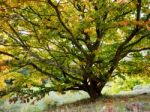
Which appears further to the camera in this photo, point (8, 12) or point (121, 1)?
point (8, 12)

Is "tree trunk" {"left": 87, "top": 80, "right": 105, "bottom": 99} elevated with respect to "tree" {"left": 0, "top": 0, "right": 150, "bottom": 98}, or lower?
lower

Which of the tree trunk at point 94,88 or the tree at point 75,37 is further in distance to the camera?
the tree trunk at point 94,88

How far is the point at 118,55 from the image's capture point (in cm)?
902

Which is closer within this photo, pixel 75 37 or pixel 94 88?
pixel 75 37

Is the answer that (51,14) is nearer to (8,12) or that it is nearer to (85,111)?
(8,12)

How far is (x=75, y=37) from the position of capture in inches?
350

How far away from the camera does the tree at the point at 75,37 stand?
27.2 ft

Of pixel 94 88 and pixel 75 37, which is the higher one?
pixel 75 37

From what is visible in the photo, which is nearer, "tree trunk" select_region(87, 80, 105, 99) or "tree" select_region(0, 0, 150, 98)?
"tree" select_region(0, 0, 150, 98)

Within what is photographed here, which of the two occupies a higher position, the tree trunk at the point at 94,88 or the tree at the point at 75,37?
the tree at the point at 75,37

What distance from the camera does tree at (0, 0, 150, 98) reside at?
829cm

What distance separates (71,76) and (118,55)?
4.80 feet

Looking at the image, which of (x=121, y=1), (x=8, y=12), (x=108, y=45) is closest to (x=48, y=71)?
(x=108, y=45)

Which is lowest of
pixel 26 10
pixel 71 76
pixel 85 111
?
pixel 85 111
